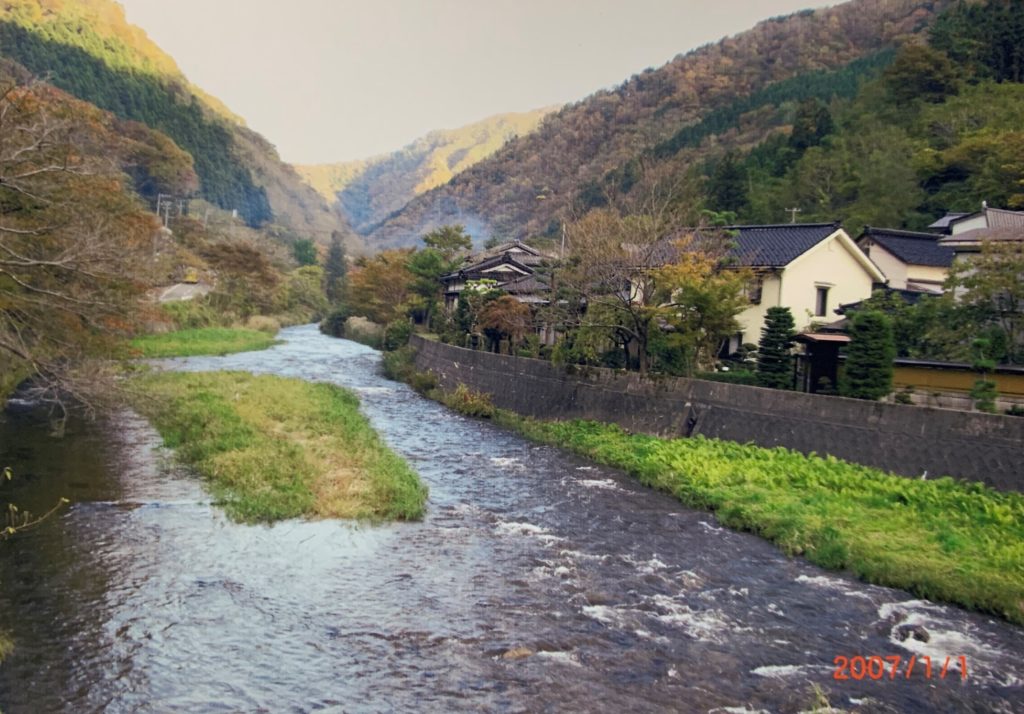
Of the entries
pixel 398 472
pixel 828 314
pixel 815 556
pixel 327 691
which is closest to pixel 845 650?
pixel 815 556

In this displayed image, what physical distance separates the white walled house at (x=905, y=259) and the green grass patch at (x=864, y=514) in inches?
688

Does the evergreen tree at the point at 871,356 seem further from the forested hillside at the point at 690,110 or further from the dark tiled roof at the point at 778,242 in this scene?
the forested hillside at the point at 690,110

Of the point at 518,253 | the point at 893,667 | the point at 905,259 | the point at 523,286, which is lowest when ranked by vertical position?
the point at 893,667

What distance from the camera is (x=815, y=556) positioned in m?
11.9

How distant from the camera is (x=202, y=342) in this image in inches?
1715

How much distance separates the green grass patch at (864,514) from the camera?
1064 cm

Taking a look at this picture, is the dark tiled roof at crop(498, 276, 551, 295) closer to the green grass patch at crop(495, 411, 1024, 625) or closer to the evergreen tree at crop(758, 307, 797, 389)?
the evergreen tree at crop(758, 307, 797, 389)

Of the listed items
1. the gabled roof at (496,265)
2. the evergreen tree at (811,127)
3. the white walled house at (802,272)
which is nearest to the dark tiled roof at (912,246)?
the white walled house at (802,272)

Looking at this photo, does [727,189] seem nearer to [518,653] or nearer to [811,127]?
[811,127]

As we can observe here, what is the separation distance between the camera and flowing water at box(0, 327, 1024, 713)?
24.7 feet

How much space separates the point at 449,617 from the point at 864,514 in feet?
26.4

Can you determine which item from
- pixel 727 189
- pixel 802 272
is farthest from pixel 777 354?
pixel 727 189

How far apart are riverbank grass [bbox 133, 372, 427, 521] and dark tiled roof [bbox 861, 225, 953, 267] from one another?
22636mm

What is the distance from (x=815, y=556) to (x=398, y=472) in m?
8.41
